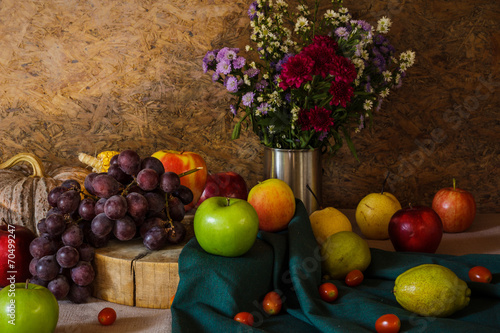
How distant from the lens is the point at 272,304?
0.99 metres

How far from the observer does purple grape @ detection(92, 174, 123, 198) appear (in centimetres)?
108

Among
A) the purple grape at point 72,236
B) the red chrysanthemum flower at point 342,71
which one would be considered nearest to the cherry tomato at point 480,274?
the red chrysanthemum flower at point 342,71

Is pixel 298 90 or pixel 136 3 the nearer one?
pixel 298 90

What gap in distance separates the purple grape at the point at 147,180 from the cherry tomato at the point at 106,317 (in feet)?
0.91

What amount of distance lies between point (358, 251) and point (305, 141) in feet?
1.31

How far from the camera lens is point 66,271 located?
1062 mm

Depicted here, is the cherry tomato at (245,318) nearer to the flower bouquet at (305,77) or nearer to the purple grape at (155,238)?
the purple grape at (155,238)

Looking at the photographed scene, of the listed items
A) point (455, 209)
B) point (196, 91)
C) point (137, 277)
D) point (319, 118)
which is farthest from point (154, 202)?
point (455, 209)

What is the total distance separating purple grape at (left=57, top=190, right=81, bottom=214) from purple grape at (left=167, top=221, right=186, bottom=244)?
21cm

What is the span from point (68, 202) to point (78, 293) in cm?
20

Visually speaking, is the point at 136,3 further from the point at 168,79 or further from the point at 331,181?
the point at 331,181

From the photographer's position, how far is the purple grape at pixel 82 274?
40.8 inches

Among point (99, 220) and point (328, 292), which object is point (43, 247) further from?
point (328, 292)

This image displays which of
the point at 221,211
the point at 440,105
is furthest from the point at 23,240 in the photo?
the point at 440,105
